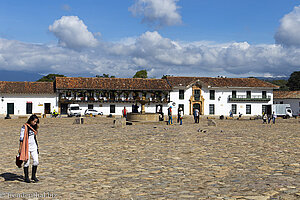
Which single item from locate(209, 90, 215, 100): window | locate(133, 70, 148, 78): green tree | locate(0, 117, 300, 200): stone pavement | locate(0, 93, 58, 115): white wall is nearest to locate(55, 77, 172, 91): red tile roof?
locate(0, 93, 58, 115): white wall

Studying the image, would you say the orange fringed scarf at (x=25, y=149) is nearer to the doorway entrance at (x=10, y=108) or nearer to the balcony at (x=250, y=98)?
the doorway entrance at (x=10, y=108)

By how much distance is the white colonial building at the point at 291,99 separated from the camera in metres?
53.9

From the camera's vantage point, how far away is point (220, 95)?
5297 cm

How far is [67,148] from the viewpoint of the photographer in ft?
38.6

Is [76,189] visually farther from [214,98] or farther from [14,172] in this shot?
[214,98]

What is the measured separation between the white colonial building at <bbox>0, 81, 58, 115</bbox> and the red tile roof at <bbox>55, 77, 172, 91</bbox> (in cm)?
226

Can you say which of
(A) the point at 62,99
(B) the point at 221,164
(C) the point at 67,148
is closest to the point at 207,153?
(B) the point at 221,164

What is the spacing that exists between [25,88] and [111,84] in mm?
12415

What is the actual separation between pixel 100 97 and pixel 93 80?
3.24 m

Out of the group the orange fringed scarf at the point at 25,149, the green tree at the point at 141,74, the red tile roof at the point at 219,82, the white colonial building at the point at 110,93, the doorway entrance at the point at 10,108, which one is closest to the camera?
the orange fringed scarf at the point at 25,149

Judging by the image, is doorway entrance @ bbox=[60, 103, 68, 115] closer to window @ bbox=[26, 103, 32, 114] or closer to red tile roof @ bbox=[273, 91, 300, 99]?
window @ bbox=[26, 103, 32, 114]

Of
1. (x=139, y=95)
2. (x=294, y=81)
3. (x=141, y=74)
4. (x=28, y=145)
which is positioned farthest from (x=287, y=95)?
(x=28, y=145)

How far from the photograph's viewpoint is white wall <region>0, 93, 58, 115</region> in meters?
46.9

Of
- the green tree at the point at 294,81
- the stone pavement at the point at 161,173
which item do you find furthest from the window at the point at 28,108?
the green tree at the point at 294,81
